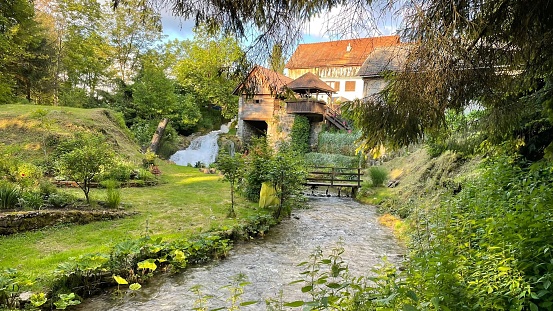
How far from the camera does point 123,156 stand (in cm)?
1366

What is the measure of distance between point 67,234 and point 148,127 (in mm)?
18064

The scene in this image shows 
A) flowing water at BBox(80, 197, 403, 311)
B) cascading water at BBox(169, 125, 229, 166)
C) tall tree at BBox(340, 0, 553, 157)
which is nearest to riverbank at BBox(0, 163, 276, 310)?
flowing water at BBox(80, 197, 403, 311)

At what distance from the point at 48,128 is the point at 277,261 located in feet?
29.3

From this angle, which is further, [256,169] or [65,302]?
[256,169]

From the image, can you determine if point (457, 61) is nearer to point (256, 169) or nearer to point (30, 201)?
point (30, 201)

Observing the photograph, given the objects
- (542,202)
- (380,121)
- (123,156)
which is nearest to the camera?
(542,202)

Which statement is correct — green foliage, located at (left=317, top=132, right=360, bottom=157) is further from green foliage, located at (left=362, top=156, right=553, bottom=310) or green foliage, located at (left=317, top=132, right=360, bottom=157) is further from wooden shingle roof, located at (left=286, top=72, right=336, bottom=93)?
green foliage, located at (left=362, top=156, right=553, bottom=310)

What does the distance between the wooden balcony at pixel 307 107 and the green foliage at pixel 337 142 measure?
176cm

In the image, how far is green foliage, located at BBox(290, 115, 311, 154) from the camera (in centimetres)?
2380

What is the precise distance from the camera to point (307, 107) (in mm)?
23281

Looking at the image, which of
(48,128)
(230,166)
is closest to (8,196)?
(230,166)

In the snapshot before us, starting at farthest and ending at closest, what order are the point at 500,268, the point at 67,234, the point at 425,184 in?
the point at 425,184 → the point at 67,234 → the point at 500,268

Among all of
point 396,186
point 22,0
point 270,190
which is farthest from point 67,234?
point 396,186

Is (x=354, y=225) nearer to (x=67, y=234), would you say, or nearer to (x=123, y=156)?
(x=67, y=234)
